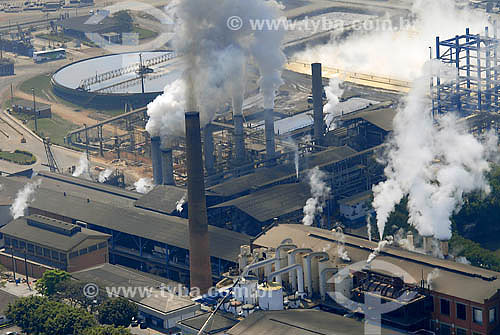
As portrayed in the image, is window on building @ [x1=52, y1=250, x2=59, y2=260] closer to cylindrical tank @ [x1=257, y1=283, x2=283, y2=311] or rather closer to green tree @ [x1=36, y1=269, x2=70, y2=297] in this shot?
green tree @ [x1=36, y1=269, x2=70, y2=297]

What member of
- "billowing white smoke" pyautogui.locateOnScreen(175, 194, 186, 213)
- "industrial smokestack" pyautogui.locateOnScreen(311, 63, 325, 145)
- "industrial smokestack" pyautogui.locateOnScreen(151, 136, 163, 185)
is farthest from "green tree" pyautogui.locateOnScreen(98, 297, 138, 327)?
"industrial smokestack" pyautogui.locateOnScreen(311, 63, 325, 145)

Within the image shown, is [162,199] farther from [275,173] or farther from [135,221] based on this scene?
[275,173]

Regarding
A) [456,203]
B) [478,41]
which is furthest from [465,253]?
[478,41]

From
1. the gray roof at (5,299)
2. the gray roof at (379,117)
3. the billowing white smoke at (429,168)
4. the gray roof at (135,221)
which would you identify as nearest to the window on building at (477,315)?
the billowing white smoke at (429,168)

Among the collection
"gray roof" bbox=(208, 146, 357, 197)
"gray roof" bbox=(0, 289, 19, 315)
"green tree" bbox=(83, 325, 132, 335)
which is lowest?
"gray roof" bbox=(0, 289, 19, 315)

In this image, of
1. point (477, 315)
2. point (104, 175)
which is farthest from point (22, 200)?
point (477, 315)
